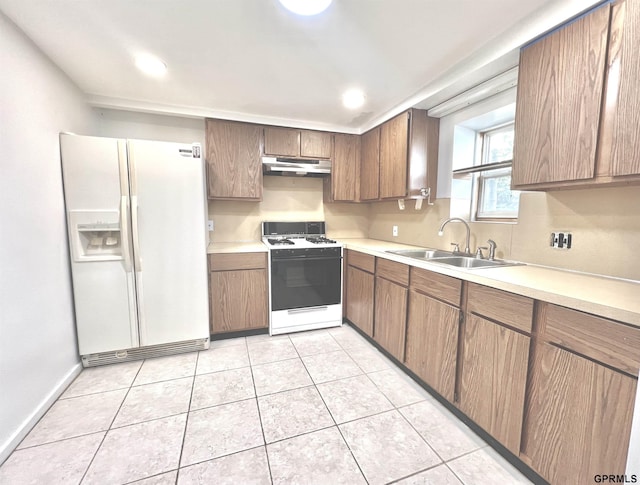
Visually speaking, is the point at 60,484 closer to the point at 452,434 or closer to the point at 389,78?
the point at 452,434

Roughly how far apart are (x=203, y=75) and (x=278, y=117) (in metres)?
0.94

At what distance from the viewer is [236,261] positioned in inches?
99.8

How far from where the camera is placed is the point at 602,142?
1.17 meters

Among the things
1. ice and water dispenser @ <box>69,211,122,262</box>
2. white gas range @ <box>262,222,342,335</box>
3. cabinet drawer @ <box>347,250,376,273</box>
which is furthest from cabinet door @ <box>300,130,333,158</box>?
ice and water dispenser @ <box>69,211,122,262</box>

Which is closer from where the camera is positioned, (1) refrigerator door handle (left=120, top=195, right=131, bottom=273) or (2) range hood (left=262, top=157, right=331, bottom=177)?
(1) refrigerator door handle (left=120, top=195, right=131, bottom=273)

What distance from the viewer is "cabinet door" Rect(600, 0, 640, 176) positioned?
105cm

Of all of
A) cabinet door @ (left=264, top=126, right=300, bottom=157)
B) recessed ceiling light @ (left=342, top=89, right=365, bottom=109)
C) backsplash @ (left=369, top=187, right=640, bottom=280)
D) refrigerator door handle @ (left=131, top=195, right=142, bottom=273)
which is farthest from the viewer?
cabinet door @ (left=264, top=126, right=300, bottom=157)

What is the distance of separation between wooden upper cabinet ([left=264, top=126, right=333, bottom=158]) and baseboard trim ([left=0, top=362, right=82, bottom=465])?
7.95 feet

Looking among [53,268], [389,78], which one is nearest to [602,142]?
[389,78]

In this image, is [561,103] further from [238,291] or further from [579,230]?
[238,291]

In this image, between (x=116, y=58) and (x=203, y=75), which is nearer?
(x=116, y=58)

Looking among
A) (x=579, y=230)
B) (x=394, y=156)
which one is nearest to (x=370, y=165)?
(x=394, y=156)

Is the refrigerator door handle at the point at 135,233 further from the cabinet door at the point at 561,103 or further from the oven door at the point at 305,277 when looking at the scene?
the cabinet door at the point at 561,103

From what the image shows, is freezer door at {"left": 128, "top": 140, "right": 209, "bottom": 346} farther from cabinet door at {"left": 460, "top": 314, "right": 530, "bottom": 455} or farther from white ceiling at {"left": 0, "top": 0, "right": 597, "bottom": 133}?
cabinet door at {"left": 460, "top": 314, "right": 530, "bottom": 455}
